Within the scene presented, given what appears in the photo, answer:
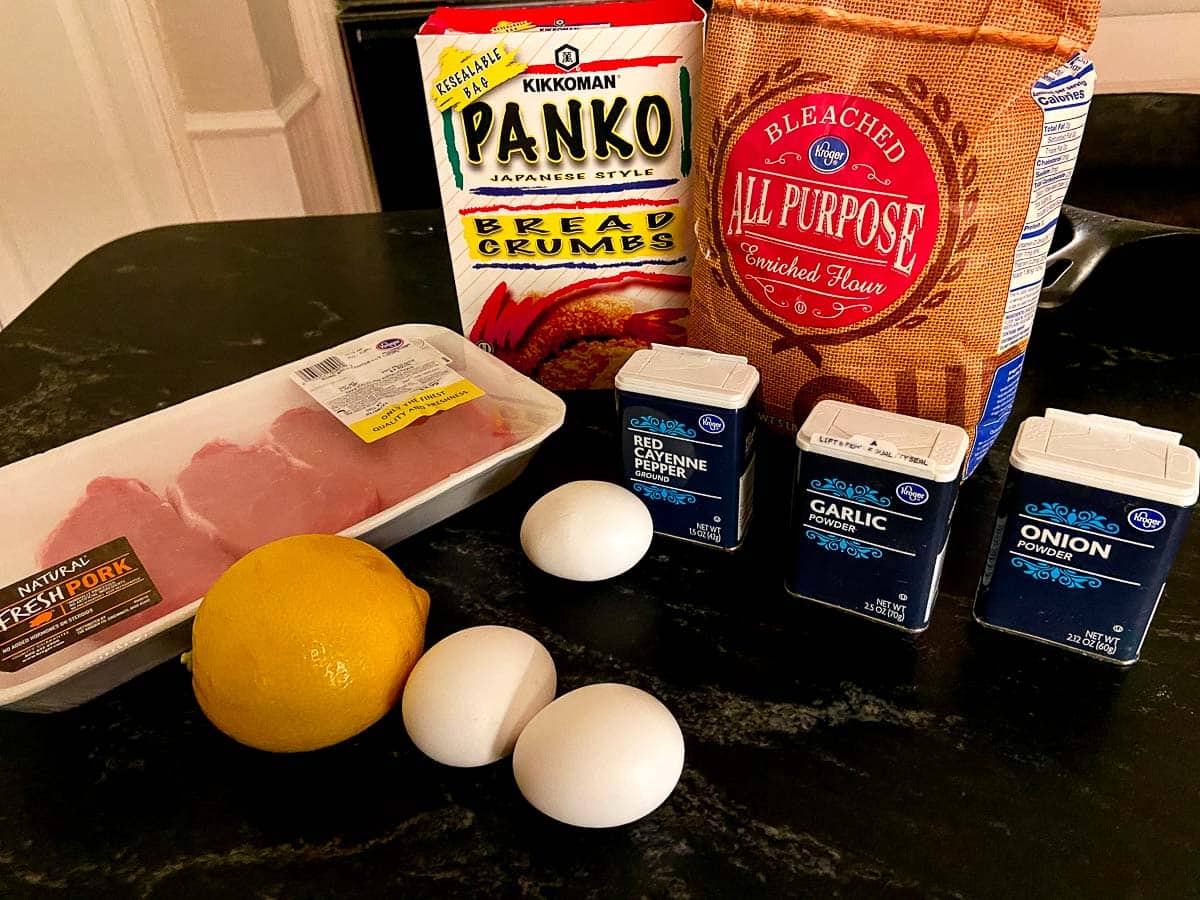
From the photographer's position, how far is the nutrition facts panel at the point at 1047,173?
0.63 m

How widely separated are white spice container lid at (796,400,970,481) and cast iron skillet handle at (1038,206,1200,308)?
0.39 metres

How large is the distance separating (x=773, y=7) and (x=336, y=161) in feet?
6.59

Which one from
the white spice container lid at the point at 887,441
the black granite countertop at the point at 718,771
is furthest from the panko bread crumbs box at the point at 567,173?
the white spice container lid at the point at 887,441

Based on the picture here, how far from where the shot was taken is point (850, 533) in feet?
2.04

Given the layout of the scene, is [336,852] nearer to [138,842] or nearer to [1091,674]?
[138,842]

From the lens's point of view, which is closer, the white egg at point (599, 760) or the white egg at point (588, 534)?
the white egg at point (599, 760)

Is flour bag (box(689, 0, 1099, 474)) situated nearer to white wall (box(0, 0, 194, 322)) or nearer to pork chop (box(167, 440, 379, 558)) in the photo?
pork chop (box(167, 440, 379, 558))

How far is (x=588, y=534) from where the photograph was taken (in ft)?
2.21

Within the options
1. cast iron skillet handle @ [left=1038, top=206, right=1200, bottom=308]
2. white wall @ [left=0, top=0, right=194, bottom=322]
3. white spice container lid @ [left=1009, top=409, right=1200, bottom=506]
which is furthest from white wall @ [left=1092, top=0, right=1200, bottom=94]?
white wall @ [left=0, top=0, right=194, bottom=322]

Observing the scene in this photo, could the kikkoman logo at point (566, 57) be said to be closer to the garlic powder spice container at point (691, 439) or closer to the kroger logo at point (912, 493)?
the garlic powder spice container at point (691, 439)

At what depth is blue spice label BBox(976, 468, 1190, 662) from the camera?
545 mm

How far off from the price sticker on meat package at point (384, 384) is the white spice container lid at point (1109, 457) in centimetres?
47

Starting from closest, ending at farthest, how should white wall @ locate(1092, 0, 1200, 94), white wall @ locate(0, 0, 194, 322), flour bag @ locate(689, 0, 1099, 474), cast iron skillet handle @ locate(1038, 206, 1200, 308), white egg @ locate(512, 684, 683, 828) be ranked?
white egg @ locate(512, 684, 683, 828) → flour bag @ locate(689, 0, 1099, 474) → cast iron skillet handle @ locate(1038, 206, 1200, 308) → white wall @ locate(0, 0, 194, 322) → white wall @ locate(1092, 0, 1200, 94)

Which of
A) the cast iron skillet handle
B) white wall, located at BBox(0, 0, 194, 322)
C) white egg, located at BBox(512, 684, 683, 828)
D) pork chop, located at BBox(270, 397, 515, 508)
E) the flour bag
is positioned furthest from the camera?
white wall, located at BBox(0, 0, 194, 322)
